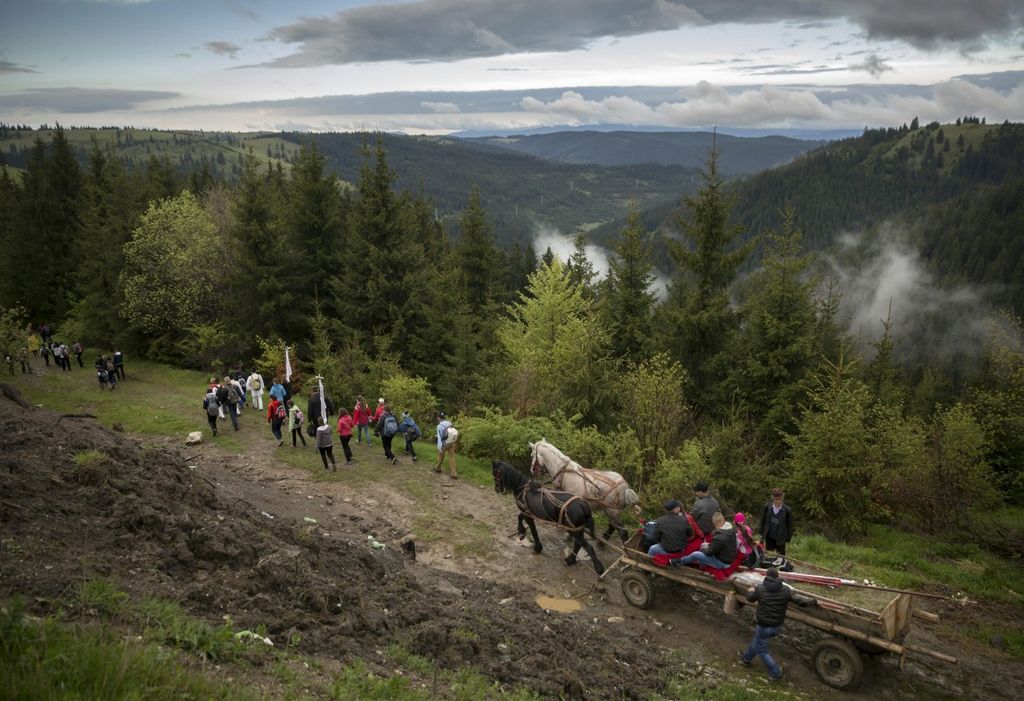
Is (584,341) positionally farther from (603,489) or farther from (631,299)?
(603,489)

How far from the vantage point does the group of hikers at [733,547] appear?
27.7 ft

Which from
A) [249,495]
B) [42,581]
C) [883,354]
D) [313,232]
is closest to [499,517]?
[249,495]

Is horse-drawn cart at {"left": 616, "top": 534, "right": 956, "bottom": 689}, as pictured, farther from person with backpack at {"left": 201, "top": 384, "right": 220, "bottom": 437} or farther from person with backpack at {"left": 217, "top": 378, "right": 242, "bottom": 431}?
person with backpack at {"left": 217, "top": 378, "right": 242, "bottom": 431}

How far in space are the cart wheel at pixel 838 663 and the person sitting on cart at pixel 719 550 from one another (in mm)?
1686

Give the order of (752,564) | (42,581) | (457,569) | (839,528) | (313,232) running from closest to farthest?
(42,581), (752,564), (457,569), (839,528), (313,232)

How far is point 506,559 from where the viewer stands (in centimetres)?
1204

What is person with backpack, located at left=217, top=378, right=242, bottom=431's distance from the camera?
18.9m

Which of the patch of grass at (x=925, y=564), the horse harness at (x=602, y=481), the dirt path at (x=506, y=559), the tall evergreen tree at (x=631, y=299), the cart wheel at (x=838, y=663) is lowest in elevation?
the patch of grass at (x=925, y=564)

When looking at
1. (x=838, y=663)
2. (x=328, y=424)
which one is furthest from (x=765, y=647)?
(x=328, y=424)

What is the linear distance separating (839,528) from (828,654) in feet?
29.3

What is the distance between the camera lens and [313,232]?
33.9 meters

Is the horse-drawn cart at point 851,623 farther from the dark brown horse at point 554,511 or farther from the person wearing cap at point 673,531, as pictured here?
the dark brown horse at point 554,511

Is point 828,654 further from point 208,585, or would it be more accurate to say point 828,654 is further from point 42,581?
point 42,581

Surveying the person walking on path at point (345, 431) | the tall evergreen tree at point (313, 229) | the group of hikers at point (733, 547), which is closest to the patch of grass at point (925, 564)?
the group of hikers at point (733, 547)
